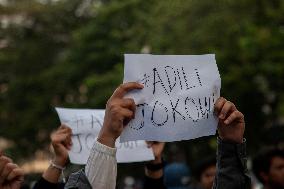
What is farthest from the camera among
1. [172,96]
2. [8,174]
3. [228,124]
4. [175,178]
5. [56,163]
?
[175,178]

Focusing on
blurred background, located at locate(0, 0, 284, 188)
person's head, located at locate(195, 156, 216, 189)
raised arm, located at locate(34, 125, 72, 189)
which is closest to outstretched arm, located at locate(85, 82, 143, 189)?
raised arm, located at locate(34, 125, 72, 189)

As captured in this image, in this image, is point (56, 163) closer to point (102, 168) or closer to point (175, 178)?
point (102, 168)

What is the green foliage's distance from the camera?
13.2 m

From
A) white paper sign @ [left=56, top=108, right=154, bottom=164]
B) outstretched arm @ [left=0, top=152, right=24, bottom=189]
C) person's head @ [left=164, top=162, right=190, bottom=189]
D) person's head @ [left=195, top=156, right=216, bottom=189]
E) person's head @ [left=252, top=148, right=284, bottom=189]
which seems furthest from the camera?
person's head @ [left=164, top=162, right=190, bottom=189]

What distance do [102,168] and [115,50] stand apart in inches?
647

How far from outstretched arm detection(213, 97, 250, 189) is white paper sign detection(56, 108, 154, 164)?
49.4 inches

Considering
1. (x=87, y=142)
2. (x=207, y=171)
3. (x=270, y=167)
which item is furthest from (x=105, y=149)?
(x=207, y=171)

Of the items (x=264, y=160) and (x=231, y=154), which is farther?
(x=264, y=160)

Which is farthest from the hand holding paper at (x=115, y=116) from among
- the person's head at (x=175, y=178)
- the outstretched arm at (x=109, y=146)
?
the person's head at (x=175, y=178)

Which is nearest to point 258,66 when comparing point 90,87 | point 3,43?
point 90,87

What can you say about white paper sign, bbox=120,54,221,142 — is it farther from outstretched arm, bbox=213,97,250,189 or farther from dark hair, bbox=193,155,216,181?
dark hair, bbox=193,155,216,181

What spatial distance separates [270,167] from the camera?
4.51 meters

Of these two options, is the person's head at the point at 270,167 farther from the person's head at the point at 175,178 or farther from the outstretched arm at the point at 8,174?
the outstretched arm at the point at 8,174

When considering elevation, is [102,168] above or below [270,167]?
above
